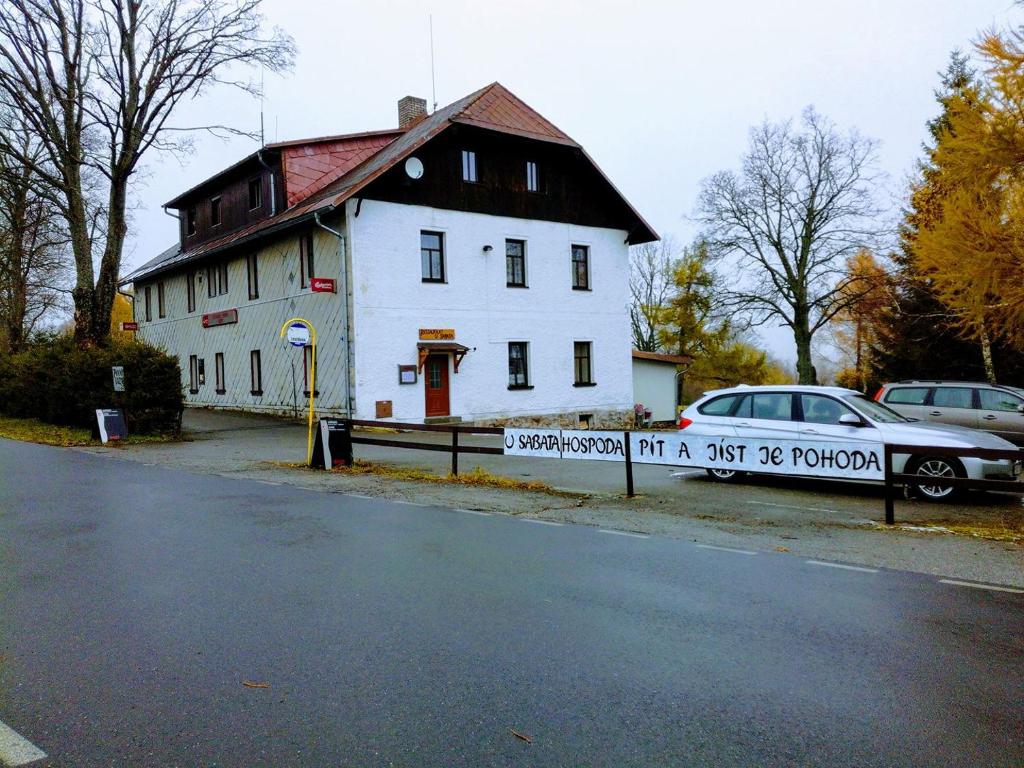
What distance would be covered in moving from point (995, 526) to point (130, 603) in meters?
8.82

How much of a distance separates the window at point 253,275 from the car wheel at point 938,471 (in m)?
23.5

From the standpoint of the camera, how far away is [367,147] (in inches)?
1136

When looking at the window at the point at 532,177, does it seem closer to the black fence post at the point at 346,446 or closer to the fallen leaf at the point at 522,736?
the black fence post at the point at 346,446

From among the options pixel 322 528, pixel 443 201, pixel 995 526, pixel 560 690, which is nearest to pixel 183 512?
pixel 322 528

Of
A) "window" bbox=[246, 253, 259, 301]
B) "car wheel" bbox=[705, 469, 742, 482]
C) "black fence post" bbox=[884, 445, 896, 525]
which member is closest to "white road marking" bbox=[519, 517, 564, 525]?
"black fence post" bbox=[884, 445, 896, 525]

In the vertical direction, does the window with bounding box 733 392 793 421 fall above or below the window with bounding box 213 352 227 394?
below

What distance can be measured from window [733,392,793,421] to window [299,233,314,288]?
1663 centimetres

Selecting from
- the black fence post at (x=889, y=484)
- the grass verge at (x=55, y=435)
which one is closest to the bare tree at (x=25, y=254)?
the grass verge at (x=55, y=435)

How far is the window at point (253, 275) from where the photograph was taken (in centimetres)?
2819

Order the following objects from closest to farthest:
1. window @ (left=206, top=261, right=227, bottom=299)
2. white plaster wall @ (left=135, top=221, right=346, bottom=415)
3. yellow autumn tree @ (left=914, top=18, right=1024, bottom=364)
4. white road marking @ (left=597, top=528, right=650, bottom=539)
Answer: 1. white road marking @ (left=597, top=528, right=650, bottom=539)
2. yellow autumn tree @ (left=914, top=18, right=1024, bottom=364)
3. white plaster wall @ (left=135, top=221, right=346, bottom=415)
4. window @ (left=206, top=261, right=227, bottom=299)

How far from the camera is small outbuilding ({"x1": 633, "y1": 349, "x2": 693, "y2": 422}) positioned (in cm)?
3456

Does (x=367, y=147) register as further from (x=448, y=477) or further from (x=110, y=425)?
(x=448, y=477)

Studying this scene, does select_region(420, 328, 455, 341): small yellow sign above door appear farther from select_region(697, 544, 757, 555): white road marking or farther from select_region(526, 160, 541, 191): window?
select_region(697, 544, 757, 555): white road marking

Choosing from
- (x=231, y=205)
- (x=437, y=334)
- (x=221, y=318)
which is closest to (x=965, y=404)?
(x=437, y=334)
